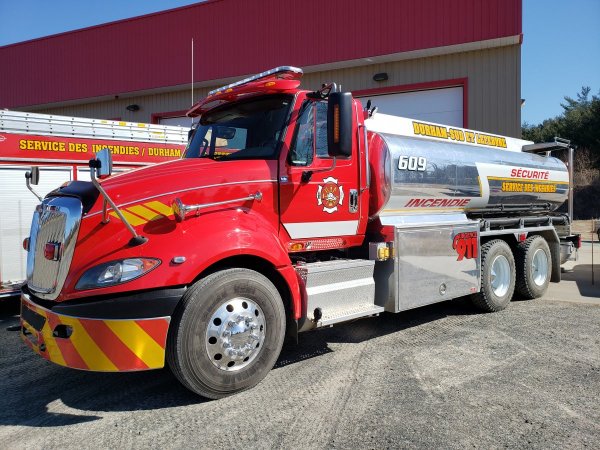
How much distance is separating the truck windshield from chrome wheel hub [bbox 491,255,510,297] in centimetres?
405

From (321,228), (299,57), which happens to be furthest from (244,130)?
(299,57)

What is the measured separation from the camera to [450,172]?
5875mm

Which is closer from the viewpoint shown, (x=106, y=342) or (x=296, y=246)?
(x=106, y=342)

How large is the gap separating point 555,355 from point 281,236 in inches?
117

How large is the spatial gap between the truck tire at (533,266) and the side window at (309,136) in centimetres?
432

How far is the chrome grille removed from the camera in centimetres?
350

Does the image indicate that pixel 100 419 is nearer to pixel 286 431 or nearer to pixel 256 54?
pixel 286 431

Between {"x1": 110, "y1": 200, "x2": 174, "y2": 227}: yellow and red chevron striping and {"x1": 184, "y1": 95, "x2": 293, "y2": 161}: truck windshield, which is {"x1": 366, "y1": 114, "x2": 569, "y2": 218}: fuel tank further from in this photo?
{"x1": 110, "y1": 200, "x2": 174, "y2": 227}: yellow and red chevron striping

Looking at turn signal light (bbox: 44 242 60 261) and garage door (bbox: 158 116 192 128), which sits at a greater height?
garage door (bbox: 158 116 192 128)

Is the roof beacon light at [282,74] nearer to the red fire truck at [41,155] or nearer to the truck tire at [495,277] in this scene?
the truck tire at [495,277]

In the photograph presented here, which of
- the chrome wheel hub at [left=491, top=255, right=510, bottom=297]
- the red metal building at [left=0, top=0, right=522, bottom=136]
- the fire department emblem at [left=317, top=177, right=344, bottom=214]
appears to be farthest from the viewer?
the red metal building at [left=0, top=0, right=522, bottom=136]

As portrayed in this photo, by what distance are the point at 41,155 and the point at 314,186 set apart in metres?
4.63

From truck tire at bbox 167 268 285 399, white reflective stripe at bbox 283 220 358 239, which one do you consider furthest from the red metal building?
truck tire at bbox 167 268 285 399

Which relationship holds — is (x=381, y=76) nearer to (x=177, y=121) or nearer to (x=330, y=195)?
(x=177, y=121)
